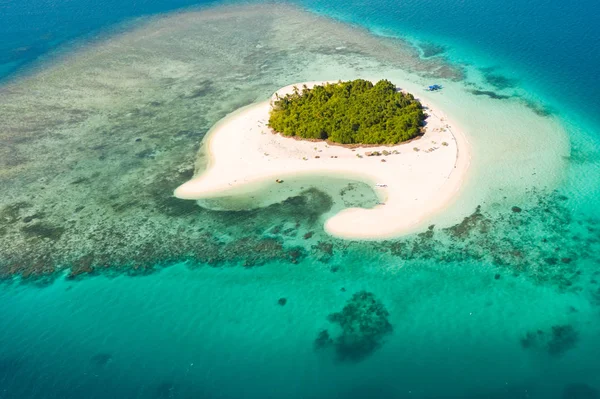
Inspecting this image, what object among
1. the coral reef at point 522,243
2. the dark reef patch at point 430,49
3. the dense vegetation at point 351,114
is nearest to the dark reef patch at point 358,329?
the coral reef at point 522,243

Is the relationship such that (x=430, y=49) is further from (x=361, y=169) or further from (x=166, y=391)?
(x=166, y=391)

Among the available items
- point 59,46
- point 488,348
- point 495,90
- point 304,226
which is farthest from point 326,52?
point 488,348

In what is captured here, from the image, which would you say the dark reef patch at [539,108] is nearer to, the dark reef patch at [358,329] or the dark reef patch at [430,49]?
the dark reef patch at [430,49]

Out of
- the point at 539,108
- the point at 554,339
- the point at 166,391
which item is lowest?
the point at 166,391

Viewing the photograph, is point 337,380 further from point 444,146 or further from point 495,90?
point 495,90

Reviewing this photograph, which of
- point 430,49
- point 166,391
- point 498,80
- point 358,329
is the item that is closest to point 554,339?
point 358,329
